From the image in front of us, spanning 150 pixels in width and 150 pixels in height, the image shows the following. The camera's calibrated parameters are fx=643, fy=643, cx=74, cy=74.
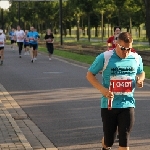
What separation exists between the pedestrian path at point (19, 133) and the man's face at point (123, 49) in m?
2.52

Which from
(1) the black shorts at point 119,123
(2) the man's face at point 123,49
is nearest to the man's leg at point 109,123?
(1) the black shorts at point 119,123

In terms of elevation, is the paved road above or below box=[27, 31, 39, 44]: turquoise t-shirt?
below

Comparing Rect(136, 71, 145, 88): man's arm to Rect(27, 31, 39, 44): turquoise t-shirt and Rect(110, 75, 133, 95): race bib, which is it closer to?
Rect(110, 75, 133, 95): race bib

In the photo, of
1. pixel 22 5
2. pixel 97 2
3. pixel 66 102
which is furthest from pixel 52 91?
pixel 22 5

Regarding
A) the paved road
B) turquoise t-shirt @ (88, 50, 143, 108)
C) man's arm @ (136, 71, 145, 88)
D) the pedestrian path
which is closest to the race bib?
turquoise t-shirt @ (88, 50, 143, 108)

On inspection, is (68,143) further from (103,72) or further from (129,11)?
(129,11)

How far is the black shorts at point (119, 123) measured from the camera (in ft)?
23.3

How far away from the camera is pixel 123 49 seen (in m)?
7.07

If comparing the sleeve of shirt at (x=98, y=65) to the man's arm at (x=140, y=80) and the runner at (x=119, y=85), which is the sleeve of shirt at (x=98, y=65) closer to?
the runner at (x=119, y=85)

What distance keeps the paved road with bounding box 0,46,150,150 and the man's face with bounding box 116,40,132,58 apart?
7.97 ft

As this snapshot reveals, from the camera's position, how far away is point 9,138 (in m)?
9.77

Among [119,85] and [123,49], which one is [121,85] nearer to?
[119,85]

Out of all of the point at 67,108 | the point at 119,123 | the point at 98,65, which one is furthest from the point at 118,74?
the point at 67,108

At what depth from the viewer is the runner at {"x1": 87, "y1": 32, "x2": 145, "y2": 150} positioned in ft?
23.3
